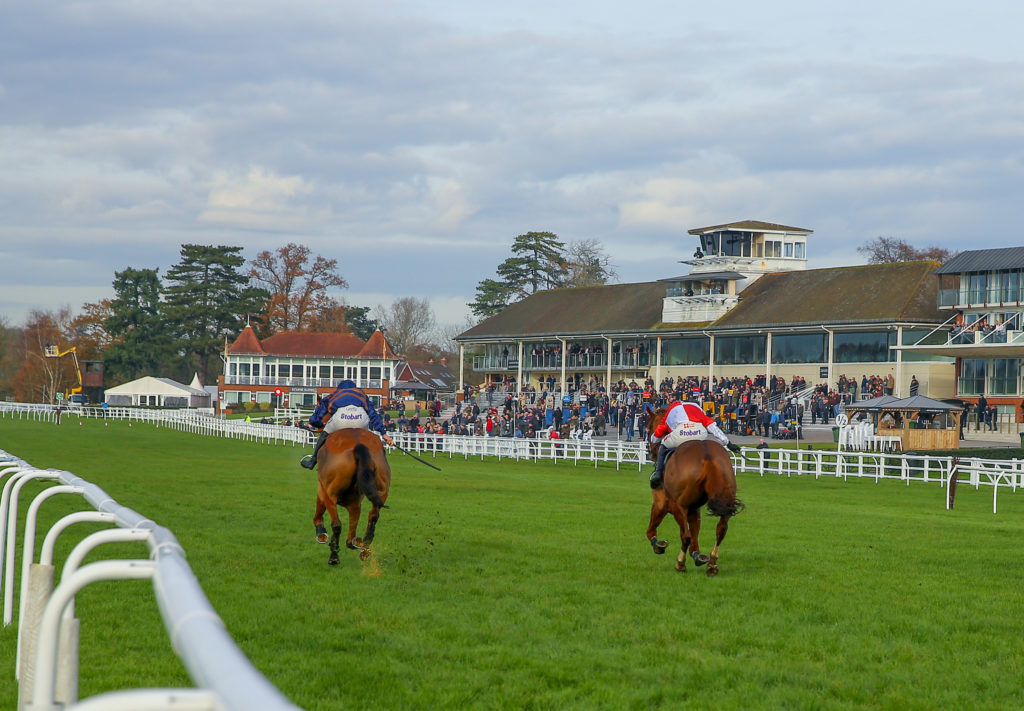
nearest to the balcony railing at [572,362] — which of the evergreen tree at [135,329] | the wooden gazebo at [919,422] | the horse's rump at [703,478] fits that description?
the wooden gazebo at [919,422]

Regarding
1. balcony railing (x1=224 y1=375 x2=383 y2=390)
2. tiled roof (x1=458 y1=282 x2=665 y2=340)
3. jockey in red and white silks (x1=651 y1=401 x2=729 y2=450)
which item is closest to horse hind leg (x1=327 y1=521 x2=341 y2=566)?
jockey in red and white silks (x1=651 y1=401 x2=729 y2=450)

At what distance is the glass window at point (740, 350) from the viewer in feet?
197

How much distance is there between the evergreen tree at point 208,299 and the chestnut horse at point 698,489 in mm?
90235

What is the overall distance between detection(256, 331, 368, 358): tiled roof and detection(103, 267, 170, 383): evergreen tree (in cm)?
1576

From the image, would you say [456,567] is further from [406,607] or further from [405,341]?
[405,341]

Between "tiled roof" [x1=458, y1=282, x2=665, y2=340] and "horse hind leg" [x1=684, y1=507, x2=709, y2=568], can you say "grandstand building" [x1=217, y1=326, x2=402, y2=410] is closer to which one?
"tiled roof" [x1=458, y1=282, x2=665, y2=340]

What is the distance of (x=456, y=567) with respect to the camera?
11.2 m

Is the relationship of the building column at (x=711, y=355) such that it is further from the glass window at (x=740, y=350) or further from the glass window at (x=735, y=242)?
the glass window at (x=735, y=242)

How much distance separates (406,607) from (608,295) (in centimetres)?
6480

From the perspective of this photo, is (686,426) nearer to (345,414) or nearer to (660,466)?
(660,466)

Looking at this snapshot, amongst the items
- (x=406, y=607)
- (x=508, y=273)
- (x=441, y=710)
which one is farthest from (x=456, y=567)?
(x=508, y=273)

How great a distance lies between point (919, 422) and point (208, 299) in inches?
2903

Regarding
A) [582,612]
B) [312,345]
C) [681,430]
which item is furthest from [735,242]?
[582,612]

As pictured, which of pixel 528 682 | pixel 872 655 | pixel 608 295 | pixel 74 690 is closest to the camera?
pixel 74 690
